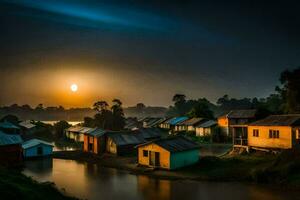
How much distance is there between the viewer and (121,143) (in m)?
52.8

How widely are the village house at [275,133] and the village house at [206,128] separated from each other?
81.1ft

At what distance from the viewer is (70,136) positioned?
81688 mm

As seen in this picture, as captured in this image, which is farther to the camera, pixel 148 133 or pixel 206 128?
pixel 206 128

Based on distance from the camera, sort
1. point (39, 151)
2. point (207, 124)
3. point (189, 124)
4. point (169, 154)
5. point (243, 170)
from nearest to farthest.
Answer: point (243, 170)
point (169, 154)
point (39, 151)
point (207, 124)
point (189, 124)

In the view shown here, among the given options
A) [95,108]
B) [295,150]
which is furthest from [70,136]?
[295,150]

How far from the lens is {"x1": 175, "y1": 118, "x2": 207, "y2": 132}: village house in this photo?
79.5m

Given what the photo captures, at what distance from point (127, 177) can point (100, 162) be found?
12.4 metres

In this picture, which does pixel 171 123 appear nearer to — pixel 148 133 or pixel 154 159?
pixel 148 133

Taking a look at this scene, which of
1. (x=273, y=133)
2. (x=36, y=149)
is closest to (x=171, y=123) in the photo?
(x=36, y=149)

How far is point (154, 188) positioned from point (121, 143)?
22.0 metres

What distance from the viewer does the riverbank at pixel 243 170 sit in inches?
1248

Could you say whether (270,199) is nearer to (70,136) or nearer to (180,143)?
(180,143)

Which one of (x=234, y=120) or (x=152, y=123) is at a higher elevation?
(x=234, y=120)

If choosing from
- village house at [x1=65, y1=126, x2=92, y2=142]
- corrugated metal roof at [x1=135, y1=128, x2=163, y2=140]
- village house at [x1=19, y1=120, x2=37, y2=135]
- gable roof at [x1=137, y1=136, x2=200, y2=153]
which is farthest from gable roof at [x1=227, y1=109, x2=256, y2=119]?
village house at [x1=19, y1=120, x2=37, y2=135]
